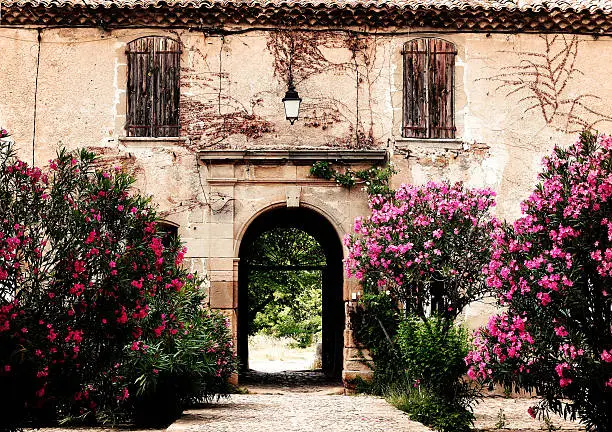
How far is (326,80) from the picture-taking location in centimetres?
1537

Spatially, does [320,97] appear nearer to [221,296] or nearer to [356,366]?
[221,296]

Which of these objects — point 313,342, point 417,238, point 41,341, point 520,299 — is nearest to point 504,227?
point 520,299

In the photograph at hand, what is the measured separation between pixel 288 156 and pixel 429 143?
236 centimetres

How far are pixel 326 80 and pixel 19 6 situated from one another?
5.18 meters

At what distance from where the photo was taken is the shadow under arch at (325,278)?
17516 mm

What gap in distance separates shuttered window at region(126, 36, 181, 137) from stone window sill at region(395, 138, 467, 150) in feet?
12.3

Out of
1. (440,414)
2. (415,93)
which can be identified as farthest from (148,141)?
(440,414)

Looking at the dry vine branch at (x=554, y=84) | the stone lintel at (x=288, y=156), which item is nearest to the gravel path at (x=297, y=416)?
the stone lintel at (x=288, y=156)

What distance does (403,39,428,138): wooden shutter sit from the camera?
1526 cm

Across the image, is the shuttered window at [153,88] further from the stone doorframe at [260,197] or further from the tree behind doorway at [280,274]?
the tree behind doorway at [280,274]

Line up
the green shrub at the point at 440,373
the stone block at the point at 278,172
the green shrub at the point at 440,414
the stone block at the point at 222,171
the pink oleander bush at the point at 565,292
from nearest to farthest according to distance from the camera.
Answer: the pink oleander bush at the point at 565,292, the green shrub at the point at 440,414, the green shrub at the point at 440,373, the stone block at the point at 222,171, the stone block at the point at 278,172

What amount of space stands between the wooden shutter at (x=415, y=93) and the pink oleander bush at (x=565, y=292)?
20.7ft

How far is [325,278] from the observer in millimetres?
20125

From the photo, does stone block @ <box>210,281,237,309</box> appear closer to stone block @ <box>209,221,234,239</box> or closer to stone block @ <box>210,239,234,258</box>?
stone block @ <box>210,239,234,258</box>
